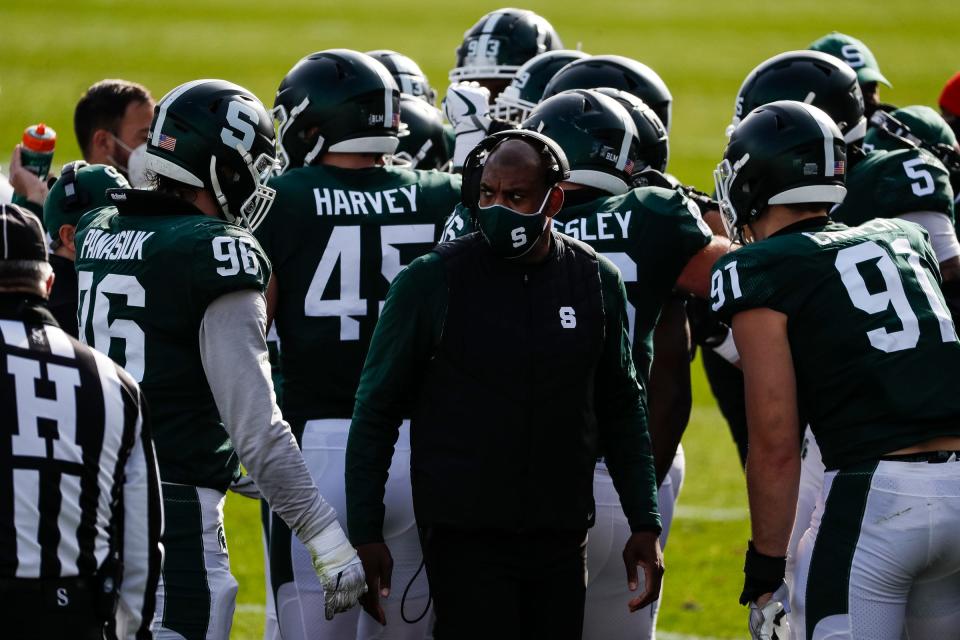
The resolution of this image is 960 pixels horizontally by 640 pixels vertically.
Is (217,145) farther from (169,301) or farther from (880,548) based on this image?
(880,548)

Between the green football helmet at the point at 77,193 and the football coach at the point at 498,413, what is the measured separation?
1731 millimetres

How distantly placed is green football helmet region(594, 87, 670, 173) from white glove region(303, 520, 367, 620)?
1829mm

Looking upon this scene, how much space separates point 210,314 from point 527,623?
44.4 inches

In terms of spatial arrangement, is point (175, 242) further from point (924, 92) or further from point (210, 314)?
point (924, 92)

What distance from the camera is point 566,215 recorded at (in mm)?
4223

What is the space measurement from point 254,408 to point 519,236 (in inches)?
31.3

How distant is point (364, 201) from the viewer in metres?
4.36

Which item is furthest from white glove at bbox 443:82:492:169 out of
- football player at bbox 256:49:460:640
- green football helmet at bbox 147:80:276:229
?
green football helmet at bbox 147:80:276:229

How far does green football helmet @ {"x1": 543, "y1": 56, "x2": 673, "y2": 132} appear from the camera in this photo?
17.1 feet

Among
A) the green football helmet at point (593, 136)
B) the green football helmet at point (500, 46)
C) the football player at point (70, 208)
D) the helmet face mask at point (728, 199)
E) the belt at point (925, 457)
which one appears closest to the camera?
the belt at point (925, 457)

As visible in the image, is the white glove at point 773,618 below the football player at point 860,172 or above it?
below

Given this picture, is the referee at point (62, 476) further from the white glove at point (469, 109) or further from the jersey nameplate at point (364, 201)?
the white glove at point (469, 109)

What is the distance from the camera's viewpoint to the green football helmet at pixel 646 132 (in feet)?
15.4

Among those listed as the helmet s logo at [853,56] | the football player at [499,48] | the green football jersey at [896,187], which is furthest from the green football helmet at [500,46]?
the green football jersey at [896,187]
